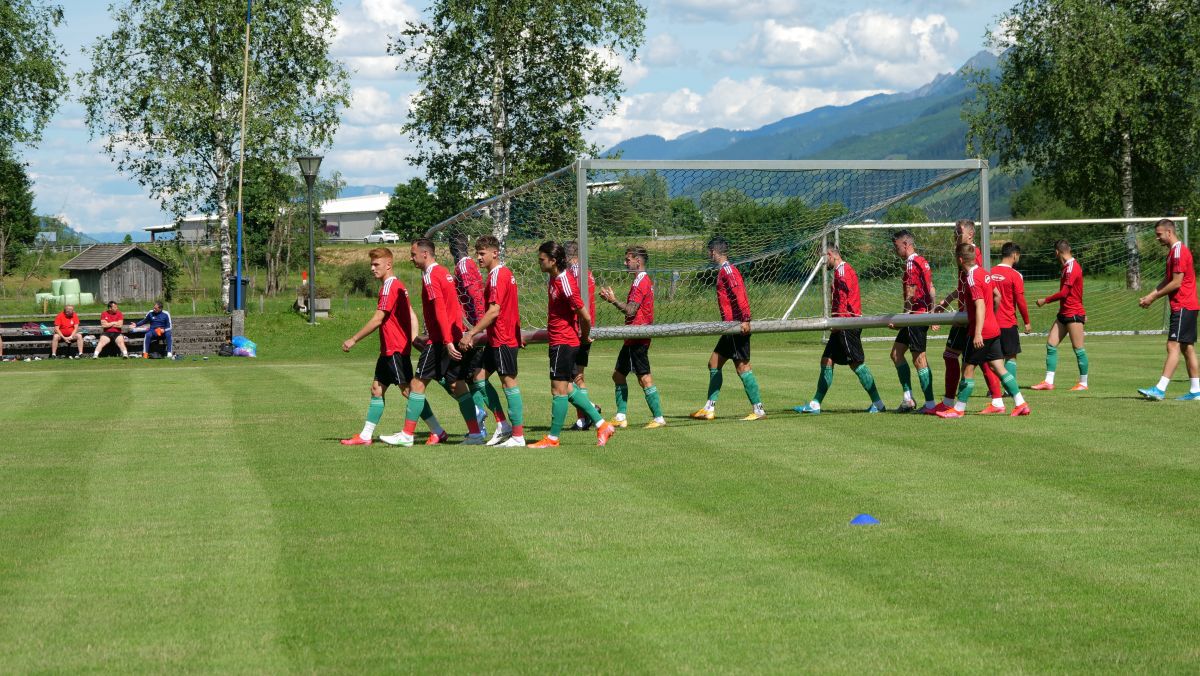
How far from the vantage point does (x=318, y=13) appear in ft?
146

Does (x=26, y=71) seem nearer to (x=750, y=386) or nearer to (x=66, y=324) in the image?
(x=66, y=324)

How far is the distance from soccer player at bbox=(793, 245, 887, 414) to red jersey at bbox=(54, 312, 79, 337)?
2279cm

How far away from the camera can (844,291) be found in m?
15.4

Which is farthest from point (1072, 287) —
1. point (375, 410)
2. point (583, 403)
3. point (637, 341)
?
point (375, 410)

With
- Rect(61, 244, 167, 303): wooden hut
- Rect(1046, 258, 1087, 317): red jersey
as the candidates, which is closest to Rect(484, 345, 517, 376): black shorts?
Rect(1046, 258, 1087, 317): red jersey

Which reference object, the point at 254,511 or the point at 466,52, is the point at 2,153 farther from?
the point at 254,511

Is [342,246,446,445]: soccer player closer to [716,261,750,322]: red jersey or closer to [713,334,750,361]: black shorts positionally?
[716,261,750,322]: red jersey

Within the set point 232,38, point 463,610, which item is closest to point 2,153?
point 232,38

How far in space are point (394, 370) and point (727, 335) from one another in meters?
3.86

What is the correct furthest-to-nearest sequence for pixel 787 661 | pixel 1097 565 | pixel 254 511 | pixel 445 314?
pixel 445 314 → pixel 254 511 → pixel 1097 565 → pixel 787 661

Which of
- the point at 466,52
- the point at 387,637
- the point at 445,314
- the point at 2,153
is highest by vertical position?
the point at 466,52

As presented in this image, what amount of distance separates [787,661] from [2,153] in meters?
46.7

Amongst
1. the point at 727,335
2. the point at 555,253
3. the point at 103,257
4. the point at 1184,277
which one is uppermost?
the point at 103,257

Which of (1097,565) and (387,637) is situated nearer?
(387,637)
